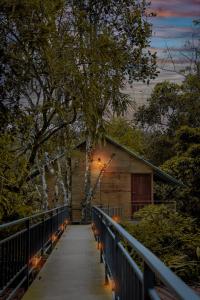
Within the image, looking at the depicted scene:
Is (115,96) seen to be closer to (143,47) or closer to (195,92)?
(143,47)

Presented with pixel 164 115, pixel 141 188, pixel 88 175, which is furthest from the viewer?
pixel 164 115

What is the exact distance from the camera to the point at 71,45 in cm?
1344

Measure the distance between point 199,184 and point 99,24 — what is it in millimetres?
9446

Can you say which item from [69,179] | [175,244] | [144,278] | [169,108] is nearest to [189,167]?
[175,244]

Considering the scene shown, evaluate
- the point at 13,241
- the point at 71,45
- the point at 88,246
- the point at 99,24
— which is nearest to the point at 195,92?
the point at 99,24

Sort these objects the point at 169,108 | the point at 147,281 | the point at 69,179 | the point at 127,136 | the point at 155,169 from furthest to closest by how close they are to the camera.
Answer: the point at 127,136 → the point at 169,108 → the point at 69,179 → the point at 155,169 → the point at 147,281

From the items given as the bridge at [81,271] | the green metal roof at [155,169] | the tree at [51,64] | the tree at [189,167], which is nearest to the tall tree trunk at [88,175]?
the green metal roof at [155,169]

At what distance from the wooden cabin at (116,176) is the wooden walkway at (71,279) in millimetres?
23293

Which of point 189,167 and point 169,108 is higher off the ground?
point 169,108

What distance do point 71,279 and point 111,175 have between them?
29.1 metres

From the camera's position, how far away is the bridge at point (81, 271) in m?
3.89

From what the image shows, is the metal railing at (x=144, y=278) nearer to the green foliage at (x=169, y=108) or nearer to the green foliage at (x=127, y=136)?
the green foliage at (x=169, y=108)

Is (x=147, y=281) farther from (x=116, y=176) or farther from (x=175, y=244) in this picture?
(x=116, y=176)

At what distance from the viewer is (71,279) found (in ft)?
34.8
